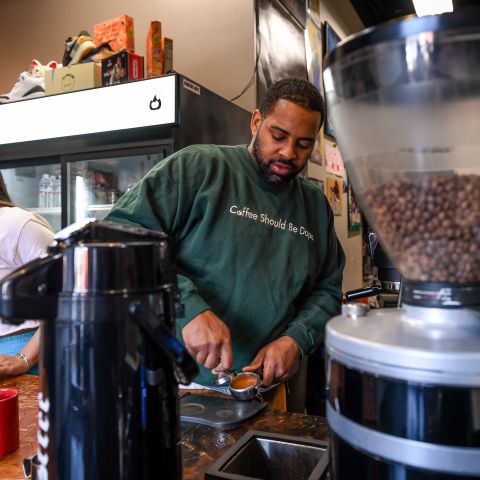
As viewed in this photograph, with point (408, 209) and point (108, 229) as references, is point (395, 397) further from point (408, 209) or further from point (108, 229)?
point (108, 229)

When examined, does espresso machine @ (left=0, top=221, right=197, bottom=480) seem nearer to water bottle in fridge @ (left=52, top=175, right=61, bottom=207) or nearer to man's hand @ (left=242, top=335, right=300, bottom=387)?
man's hand @ (left=242, top=335, right=300, bottom=387)

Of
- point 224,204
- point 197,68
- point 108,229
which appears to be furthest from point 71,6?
point 108,229

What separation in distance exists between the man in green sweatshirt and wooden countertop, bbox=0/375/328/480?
373mm

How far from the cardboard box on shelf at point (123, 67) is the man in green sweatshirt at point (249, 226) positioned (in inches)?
43.2

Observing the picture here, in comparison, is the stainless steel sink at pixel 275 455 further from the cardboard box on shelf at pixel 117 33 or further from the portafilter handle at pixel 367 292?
the cardboard box on shelf at pixel 117 33

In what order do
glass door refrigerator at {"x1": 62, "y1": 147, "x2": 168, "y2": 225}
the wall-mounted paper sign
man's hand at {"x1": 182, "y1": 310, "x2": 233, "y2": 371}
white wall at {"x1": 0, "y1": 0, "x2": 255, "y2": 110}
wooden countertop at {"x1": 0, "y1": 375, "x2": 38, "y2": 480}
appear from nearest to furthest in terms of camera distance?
wooden countertop at {"x1": 0, "y1": 375, "x2": 38, "y2": 480}, man's hand at {"x1": 182, "y1": 310, "x2": 233, "y2": 371}, glass door refrigerator at {"x1": 62, "y1": 147, "x2": 168, "y2": 225}, white wall at {"x1": 0, "y1": 0, "x2": 255, "y2": 110}, the wall-mounted paper sign

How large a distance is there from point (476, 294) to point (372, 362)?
135 mm

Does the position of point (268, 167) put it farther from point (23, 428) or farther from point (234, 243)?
point (23, 428)

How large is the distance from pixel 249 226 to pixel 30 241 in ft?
2.57

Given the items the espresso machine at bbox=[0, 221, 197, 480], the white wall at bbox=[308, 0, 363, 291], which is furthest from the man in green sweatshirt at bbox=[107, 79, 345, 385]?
the white wall at bbox=[308, 0, 363, 291]

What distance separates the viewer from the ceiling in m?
4.17

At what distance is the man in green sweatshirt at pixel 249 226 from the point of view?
1410 millimetres

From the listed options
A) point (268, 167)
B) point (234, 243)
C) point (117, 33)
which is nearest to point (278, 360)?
point (234, 243)

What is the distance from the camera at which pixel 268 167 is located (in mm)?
1525
